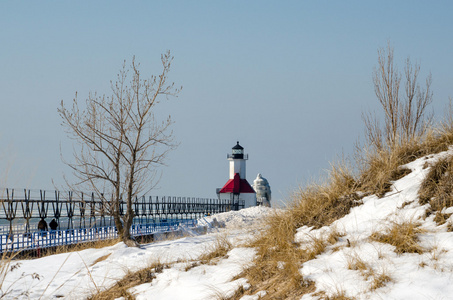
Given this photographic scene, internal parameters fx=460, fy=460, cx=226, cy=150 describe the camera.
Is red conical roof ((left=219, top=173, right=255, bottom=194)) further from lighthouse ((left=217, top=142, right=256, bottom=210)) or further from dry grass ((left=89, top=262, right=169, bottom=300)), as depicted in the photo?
dry grass ((left=89, top=262, right=169, bottom=300))

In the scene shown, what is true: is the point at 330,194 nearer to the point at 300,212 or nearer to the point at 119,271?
the point at 300,212

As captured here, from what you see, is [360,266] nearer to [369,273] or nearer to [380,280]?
[369,273]

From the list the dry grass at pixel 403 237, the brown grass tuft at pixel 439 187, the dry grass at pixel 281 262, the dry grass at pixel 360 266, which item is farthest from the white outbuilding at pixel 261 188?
the dry grass at pixel 360 266

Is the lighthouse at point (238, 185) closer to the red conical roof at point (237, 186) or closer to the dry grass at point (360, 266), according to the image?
the red conical roof at point (237, 186)

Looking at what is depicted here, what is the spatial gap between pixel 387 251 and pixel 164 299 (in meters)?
3.26

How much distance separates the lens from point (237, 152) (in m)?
67.9


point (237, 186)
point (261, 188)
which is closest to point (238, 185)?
point (237, 186)

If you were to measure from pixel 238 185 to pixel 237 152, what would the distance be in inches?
197

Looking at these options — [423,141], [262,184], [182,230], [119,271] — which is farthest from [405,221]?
[262,184]

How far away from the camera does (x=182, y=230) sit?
27.8m

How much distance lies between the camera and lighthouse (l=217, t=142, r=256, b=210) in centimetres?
6619

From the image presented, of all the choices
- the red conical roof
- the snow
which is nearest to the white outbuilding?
the red conical roof

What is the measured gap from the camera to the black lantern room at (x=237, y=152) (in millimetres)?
67812

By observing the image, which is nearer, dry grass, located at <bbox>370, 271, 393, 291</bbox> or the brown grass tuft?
dry grass, located at <bbox>370, 271, 393, 291</bbox>
